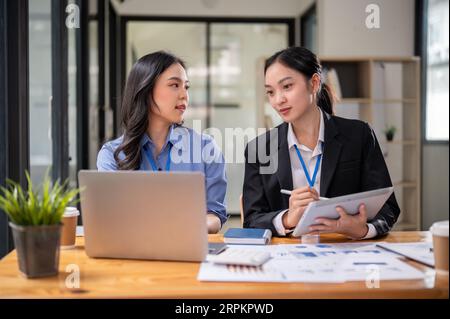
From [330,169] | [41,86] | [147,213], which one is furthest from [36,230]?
[41,86]

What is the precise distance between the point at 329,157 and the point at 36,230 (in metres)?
1.10

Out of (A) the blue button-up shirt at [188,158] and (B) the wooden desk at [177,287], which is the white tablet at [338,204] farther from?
(A) the blue button-up shirt at [188,158]

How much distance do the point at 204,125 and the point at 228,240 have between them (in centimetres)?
466

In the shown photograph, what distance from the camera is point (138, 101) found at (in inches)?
77.9

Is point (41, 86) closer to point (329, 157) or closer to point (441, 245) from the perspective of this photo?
Result: point (329, 157)

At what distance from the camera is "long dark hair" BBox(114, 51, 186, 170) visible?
1943 mm

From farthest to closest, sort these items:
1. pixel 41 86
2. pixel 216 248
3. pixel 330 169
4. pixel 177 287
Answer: pixel 41 86 → pixel 330 169 → pixel 216 248 → pixel 177 287

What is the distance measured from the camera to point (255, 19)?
5.96 m

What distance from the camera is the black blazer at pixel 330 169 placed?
184 cm

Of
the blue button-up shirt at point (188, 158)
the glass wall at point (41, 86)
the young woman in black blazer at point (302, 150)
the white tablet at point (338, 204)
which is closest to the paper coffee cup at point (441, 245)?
the white tablet at point (338, 204)

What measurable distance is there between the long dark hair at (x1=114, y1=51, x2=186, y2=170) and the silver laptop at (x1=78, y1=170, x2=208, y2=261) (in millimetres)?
697

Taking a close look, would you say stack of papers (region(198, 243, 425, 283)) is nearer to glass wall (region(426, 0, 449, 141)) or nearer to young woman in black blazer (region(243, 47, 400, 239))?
young woman in black blazer (region(243, 47, 400, 239))
